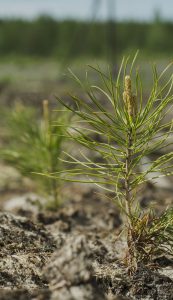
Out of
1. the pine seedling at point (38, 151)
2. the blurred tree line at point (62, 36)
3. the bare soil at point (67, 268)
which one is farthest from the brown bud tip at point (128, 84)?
the blurred tree line at point (62, 36)

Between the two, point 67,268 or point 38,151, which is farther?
point 38,151

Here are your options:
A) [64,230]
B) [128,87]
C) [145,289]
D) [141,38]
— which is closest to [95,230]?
[64,230]

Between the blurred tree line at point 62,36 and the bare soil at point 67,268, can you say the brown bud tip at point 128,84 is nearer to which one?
the bare soil at point 67,268

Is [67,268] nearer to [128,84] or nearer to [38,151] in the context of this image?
[128,84]

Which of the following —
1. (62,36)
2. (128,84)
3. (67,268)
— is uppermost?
(62,36)

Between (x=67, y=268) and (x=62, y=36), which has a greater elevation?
(x=62, y=36)

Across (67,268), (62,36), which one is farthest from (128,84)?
(62,36)

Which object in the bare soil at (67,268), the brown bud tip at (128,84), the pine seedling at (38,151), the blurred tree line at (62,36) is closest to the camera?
the bare soil at (67,268)

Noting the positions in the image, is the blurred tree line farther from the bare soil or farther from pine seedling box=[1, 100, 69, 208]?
the bare soil
